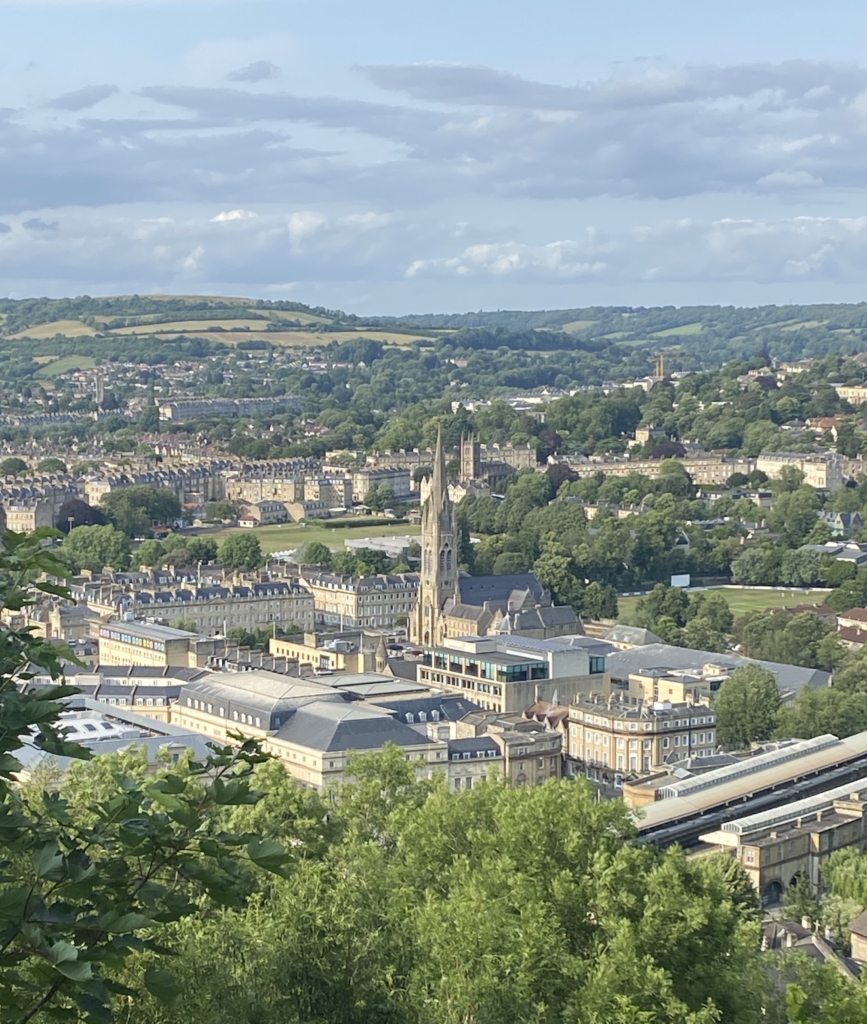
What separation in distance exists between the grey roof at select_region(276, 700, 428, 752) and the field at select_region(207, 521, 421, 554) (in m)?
56.1

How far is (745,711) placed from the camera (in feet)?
187

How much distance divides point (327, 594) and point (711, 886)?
205 feet

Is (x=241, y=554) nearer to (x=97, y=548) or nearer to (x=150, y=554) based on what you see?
(x=150, y=554)

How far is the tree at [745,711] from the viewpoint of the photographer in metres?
56.6

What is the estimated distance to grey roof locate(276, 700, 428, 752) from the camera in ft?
156

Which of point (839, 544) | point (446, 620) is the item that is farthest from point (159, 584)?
point (839, 544)

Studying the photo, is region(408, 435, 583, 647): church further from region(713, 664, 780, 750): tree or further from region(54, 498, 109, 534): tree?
region(54, 498, 109, 534): tree

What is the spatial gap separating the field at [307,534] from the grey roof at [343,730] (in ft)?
184

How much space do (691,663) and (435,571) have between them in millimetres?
12827

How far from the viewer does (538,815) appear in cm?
2395

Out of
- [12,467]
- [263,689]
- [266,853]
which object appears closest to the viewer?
[266,853]

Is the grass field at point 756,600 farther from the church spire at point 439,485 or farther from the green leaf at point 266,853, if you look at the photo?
the green leaf at point 266,853

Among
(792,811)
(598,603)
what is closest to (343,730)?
(792,811)

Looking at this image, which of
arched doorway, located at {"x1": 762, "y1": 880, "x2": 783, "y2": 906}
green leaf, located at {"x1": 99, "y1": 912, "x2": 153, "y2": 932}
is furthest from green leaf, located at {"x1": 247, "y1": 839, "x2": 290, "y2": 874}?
arched doorway, located at {"x1": 762, "y1": 880, "x2": 783, "y2": 906}
